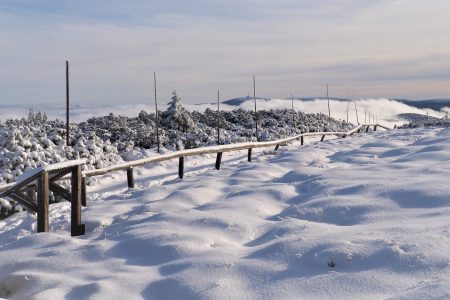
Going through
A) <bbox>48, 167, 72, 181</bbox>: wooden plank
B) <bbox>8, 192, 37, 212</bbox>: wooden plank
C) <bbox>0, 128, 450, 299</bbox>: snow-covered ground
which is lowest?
<bbox>0, 128, 450, 299</bbox>: snow-covered ground

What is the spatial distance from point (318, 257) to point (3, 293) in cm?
322

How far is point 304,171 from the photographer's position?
1099 centimetres

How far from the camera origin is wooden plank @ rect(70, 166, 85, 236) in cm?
754

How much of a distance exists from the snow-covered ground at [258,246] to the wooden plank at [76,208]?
0.67 ft

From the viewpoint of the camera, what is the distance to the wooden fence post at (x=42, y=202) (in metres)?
7.48

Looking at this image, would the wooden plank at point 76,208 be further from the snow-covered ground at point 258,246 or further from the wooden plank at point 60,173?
the snow-covered ground at point 258,246

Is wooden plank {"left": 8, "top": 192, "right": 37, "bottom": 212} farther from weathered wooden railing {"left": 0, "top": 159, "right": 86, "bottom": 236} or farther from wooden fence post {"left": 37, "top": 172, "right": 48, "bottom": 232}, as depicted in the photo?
wooden fence post {"left": 37, "top": 172, "right": 48, "bottom": 232}

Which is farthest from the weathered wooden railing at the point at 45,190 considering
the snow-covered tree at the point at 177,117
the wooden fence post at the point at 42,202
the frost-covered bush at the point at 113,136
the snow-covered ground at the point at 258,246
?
the snow-covered tree at the point at 177,117

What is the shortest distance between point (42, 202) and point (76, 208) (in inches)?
19.8

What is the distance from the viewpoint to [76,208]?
7664 mm

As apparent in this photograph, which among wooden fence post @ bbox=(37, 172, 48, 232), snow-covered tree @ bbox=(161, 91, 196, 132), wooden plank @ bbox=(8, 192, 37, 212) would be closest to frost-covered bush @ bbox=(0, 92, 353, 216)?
snow-covered tree @ bbox=(161, 91, 196, 132)

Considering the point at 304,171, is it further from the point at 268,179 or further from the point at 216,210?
the point at 216,210

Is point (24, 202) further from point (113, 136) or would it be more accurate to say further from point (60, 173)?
point (113, 136)

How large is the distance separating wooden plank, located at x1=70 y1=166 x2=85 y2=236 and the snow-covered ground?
0.21 m
